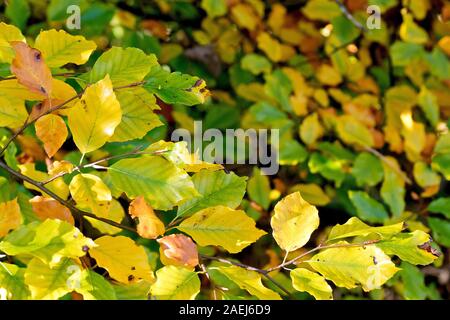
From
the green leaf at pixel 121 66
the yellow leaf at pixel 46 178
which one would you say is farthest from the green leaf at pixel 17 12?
the green leaf at pixel 121 66

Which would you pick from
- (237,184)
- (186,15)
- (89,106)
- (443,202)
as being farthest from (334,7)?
(89,106)

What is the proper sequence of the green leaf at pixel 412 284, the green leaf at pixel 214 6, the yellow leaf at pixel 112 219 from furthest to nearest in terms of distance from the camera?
the green leaf at pixel 214 6 < the green leaf at pixel 412 284 < the yellow leaf at pixel 112 219

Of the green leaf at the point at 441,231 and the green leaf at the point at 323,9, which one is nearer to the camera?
the green leaf at the point at 441,231

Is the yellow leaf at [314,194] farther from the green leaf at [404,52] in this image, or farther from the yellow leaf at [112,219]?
the yellow leaf at [112,219]

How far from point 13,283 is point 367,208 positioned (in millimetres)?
783

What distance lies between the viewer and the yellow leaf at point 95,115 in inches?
21.5

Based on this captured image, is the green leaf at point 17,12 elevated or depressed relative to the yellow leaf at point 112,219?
elevated

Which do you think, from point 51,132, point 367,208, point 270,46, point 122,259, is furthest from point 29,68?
point 270,46

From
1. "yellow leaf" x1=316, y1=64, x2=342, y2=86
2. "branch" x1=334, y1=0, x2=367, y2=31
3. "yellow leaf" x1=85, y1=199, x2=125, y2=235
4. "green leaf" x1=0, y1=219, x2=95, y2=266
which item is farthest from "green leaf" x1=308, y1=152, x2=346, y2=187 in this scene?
"green leaf" x1=0, y1=219, x2=95, y2=266

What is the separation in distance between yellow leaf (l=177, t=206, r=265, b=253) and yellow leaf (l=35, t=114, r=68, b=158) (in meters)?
0.15

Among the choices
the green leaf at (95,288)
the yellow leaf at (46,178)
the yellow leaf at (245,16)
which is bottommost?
the yellow leaf at (245,16)

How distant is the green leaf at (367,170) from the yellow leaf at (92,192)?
78 centimetres

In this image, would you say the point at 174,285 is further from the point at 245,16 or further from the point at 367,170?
the point at 245,16

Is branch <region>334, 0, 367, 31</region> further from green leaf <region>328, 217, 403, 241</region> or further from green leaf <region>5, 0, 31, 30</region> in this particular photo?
green leaf <region>328, 217, 403, 241</region>
